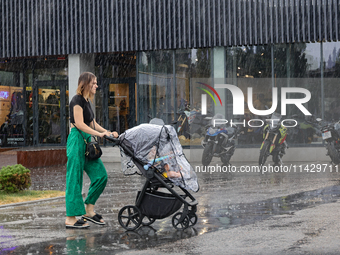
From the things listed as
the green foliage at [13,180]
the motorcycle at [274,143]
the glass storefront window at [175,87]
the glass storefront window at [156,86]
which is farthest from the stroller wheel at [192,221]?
the glass storefront window at [156,86]

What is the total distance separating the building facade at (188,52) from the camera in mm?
17984

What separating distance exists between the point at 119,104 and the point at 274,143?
8865 millimetres

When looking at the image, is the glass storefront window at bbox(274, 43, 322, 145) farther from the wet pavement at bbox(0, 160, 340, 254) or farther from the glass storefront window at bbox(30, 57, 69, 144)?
the glass storefront window at bbox(30, 57, 69, 144)

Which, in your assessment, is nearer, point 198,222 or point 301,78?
point 198,222

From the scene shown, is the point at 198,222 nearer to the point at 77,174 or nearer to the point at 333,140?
the point at 77,174

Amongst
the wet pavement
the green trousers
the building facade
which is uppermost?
the building facade

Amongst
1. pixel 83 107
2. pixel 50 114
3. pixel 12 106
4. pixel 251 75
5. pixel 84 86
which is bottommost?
pixel 50 114

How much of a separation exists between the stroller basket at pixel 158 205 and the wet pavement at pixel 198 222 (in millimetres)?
219

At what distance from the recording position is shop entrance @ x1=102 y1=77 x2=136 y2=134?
2241 cm

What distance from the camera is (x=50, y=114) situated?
23.6 metres

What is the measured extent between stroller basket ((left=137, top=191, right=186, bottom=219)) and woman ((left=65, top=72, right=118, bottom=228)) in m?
0.68

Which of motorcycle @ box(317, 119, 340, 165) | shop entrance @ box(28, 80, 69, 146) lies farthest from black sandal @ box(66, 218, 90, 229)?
shop entrance @ box(28, 80, 69, 146)

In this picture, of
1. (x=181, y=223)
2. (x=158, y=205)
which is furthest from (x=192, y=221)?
(x=158, y=205)

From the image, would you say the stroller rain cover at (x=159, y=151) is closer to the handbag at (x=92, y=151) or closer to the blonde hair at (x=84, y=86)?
the handbag at (x=92, y=151)
